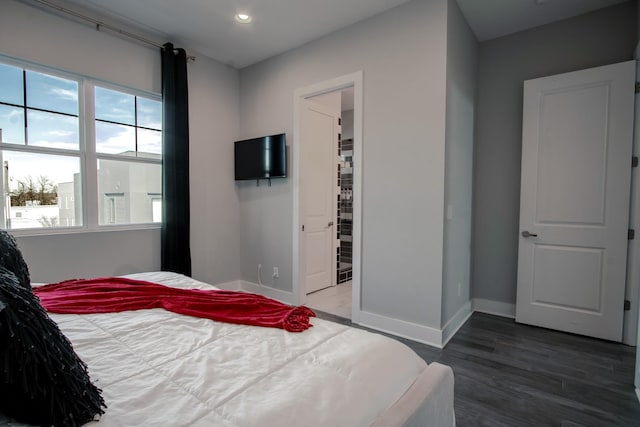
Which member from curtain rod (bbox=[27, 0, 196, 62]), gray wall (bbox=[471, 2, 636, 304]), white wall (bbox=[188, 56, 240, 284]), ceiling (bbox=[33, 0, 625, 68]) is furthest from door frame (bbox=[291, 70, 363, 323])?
curtain rod (bbox=[27, 0, 196, 62])

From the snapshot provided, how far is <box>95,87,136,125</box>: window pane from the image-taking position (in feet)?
10.2

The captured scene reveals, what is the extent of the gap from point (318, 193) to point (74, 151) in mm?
2615

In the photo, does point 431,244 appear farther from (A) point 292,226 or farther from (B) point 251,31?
(B) point 251,31

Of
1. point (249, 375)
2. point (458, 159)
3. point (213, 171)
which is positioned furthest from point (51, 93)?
point (458, 159)

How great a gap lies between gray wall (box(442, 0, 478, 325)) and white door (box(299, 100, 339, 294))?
63.6 inches

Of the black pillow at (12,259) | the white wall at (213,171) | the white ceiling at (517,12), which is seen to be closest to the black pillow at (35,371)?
the black pillow at (12,259)

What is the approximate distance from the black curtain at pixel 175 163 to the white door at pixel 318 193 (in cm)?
130

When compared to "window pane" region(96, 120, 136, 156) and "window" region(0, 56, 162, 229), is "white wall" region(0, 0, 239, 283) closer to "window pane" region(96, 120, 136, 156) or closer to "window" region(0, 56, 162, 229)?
"window" region(0, 56, 162, 229)

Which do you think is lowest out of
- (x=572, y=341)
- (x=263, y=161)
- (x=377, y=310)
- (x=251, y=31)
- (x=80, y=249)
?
(x=572, y=341)

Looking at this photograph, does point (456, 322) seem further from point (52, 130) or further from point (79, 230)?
point (52, 130)

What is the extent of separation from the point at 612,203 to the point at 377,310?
228 centimetres

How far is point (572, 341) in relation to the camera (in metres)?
2.81

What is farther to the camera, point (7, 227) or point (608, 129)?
point (608, 129)


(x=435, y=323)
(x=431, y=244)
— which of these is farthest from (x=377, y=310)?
(x=431, y=244)
